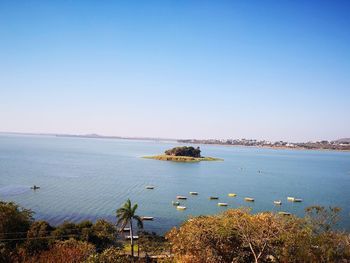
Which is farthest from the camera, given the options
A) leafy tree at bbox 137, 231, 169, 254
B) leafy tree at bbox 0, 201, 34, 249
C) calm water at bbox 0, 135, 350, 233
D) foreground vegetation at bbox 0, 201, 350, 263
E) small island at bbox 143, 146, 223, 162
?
small island at bbox 143, 146, 223, 162

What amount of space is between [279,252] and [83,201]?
5651 centimetres

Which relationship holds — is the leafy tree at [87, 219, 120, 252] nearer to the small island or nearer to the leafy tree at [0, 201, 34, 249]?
the leafy tree at [0, 201, 34, 249]

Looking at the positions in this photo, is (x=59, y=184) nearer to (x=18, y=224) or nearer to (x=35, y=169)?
(x=35, y=169)

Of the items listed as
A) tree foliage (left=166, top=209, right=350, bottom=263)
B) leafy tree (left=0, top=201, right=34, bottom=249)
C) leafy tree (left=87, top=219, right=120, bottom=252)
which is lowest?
leafy tree (left=87, top=219, right=120, bottom=252)

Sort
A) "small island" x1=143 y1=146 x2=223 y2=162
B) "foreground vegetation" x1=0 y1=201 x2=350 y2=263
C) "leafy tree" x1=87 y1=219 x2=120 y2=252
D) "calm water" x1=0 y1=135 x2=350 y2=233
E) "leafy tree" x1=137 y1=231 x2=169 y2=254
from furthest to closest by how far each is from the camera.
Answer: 1. "small island" x1=143 y1=146 x2=223 y2=162
2. "calm water" x1=0 y1=135 x2=350 y2=233
3. "leafy tree" x1=137 y1=231 x2=169 y2=254
4. "leafy tree" x1=87 y1=219 x2=120 y2=252
5. "foreground vegetation" x1=0 y1=201 x2=350 y2=263

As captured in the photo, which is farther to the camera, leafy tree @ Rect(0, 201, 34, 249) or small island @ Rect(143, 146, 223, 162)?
small island @ Rect(143, 146, 223, 162)

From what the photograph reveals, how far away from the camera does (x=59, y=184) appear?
3760 inches

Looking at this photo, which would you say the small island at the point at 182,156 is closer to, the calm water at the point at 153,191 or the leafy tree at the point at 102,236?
the calm water at the point at 153,191

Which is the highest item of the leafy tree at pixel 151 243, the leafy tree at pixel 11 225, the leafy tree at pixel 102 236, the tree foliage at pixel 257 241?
the tree foliage at pixel 257 241

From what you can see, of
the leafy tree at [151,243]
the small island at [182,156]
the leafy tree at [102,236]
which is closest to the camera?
the leafy tree at [102,236]

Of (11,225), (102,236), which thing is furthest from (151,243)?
(11,225)

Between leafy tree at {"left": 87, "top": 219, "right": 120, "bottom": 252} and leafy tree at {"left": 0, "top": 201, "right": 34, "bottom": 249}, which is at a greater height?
leafy tree at {"left": 0, "top": 201, "right": 34, "bottom": 249}

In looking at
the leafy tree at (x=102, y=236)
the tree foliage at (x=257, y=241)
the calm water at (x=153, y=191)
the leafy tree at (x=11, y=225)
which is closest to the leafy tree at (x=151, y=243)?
the leafy tree at (x=102, y=236)

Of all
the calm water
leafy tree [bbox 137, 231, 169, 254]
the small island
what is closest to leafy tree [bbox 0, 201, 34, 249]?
leafy tree [bbox 137, 231, 169, 254]
